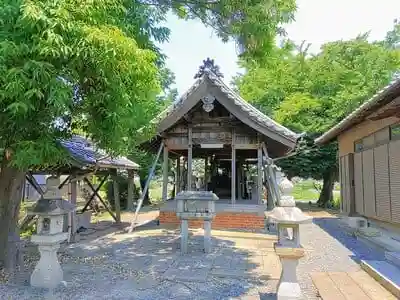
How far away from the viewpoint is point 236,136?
12.4 metres

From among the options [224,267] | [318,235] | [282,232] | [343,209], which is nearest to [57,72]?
[282,232]

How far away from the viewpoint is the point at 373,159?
10992 mm

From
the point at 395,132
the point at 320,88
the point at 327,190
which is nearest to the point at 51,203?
the point at 395,132

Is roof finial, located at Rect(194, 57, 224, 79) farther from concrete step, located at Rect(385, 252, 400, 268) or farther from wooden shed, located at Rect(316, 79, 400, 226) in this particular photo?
concrete step, located at Rect(385, 252, 400, 268)

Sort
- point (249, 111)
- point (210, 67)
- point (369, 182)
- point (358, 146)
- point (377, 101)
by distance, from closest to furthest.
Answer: point (377, 101) < point (249, 111) < point (369, 182) < point (210, 67) < point (358, 146)

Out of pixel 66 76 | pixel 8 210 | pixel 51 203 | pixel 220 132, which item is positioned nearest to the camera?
pixel 66 76

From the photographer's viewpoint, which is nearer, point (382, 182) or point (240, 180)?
point (382, 182)

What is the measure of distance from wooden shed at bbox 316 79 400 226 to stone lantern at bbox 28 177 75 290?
6.16 meters

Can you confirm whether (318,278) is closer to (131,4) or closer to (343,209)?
(131,4)

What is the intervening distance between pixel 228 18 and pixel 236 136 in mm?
5710

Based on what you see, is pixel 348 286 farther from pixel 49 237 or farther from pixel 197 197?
pixel 49 237

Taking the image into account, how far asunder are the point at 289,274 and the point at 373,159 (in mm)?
7371

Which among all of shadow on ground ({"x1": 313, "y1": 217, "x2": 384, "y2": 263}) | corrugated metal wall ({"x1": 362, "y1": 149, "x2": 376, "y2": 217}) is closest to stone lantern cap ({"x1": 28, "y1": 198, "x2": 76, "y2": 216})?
shadow on ground ({"x1": 313, "y1": 217, "x2": 384, "y2": 263})

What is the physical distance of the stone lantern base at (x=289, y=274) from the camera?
4.96 metres
